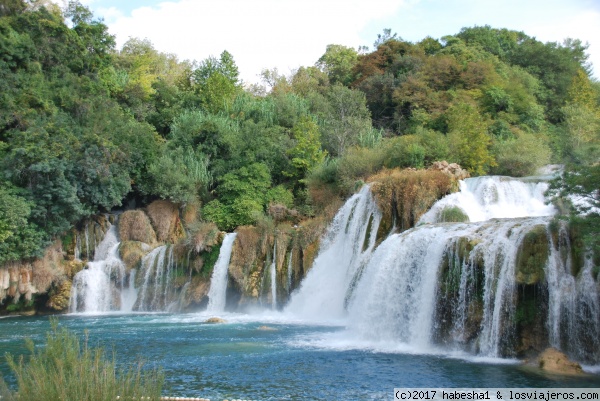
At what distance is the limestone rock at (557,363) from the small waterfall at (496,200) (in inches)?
342

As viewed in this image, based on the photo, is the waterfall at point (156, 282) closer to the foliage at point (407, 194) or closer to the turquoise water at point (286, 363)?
the turquoise water at point (286, 363)

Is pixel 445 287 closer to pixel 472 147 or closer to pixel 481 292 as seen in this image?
pixel 481 292

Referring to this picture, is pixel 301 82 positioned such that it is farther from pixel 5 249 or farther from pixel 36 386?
pixel 36 386

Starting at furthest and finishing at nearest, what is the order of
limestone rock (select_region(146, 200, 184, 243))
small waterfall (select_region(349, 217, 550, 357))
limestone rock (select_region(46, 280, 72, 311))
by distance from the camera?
1. limestone rock (select_region(146, 200, 184, 243))
2. limestone rock (select_region(46, 280, 72, 311))
3. small waterfall (select_region(349, 217, 550, 357))

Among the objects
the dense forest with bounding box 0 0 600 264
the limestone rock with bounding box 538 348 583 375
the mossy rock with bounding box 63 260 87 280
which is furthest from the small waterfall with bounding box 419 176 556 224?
the mossy rock with bounding box 63 260 87 280

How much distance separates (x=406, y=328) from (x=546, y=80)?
3225cm

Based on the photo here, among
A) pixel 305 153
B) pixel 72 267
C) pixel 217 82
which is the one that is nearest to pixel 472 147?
pixel 305 153

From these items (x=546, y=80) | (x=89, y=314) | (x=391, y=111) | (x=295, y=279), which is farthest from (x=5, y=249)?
(x=546, y=80)

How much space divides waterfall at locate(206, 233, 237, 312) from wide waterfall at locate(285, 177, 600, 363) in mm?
7512

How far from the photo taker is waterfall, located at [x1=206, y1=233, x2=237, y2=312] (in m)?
26.0

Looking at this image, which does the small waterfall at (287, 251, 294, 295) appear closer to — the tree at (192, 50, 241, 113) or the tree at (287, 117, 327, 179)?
the tree at (287, 117, 327, 179)

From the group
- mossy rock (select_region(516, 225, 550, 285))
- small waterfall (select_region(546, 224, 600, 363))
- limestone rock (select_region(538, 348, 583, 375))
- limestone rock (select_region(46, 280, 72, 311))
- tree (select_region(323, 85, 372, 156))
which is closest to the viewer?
limestone rock (select_region(538, 348, 583, 375))

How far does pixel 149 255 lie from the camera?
27750 mm

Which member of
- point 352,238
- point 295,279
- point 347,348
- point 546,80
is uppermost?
point 546,80
